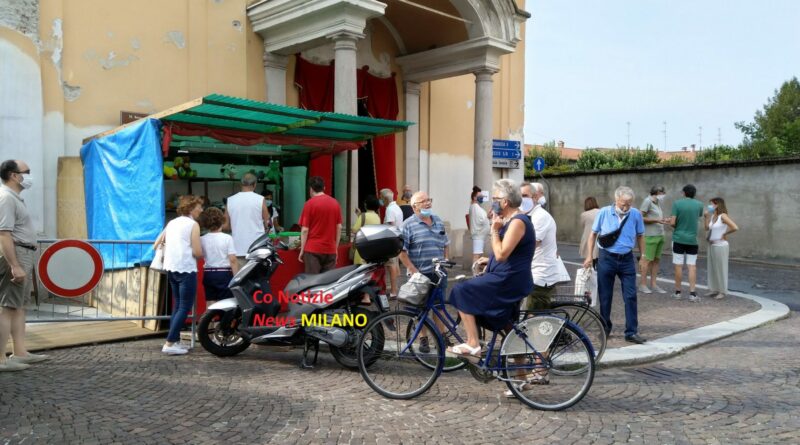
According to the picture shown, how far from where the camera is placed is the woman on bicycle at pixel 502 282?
4.59 meters

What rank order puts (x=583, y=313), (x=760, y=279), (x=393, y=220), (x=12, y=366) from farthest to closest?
1. (x=760, y=279)
2. (x=393, y=220)
3. (x=583, y=313)
4. (x=12, y=366)

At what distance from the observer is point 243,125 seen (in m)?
9.34

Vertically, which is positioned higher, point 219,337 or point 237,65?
point 237,65

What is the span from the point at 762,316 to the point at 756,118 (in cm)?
5751

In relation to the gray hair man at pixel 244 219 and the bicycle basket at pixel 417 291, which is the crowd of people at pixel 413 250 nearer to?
the gray hair man at pixel 244 219

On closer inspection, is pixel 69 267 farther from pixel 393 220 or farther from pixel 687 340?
pixel 687 340

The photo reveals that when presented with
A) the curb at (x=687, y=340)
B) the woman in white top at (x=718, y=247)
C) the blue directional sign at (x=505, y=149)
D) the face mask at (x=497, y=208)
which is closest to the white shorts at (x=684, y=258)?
the woman in white top at (x=718, y=247)

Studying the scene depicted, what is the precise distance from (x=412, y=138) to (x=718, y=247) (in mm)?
6897

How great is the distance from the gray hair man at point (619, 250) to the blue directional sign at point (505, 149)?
8.64 meters

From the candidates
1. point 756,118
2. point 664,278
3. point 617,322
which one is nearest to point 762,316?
point 617,322

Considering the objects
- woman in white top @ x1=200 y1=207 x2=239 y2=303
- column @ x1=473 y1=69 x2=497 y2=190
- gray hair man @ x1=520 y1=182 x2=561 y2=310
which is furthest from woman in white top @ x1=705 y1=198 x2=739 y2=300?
woman in white top @ x1=200 y1=207 x2=239 y2=303

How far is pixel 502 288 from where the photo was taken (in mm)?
4629

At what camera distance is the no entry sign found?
620 centimetres

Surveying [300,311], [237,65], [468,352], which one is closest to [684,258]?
[468,352]
